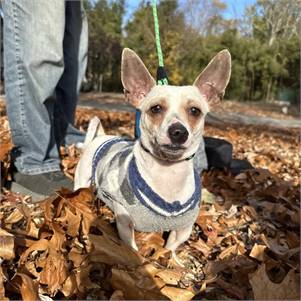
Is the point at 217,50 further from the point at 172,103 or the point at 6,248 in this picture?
the point at 6,248

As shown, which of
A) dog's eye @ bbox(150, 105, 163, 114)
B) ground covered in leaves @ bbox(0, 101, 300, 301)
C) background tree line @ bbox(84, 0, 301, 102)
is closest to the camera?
ground covered in leaves @ bbox(0, 101, 300, 301)

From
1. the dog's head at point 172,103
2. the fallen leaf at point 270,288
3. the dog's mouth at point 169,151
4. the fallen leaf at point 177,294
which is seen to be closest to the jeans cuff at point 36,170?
the dog's head at point 172,103

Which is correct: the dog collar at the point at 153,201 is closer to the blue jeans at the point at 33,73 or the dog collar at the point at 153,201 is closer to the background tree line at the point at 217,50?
the blue jeans at the point at 33,73

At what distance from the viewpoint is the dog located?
1697mm

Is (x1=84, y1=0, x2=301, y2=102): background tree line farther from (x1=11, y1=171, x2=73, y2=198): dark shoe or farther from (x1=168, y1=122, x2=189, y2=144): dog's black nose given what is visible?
(x1=168, y1=122, x2=189, y2=144): dog's black nose

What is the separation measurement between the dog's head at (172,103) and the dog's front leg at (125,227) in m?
0.27

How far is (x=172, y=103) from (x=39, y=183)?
0.84 metres

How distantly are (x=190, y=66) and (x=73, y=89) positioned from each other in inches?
443

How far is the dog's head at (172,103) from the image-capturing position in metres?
1.63

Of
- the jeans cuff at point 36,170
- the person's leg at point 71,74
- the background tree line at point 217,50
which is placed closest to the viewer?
the jeans cuff at point 36,170

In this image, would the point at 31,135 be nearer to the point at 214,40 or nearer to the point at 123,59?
the point at 123,59

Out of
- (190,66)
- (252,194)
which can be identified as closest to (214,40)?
(190,66)

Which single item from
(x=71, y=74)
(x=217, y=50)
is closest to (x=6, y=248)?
(x=71, y=74)

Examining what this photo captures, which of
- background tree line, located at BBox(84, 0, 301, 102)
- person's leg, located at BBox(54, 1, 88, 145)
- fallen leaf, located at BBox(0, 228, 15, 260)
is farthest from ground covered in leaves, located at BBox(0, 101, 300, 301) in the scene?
background tree line, located at BBox(84, 0, 301, 102)
